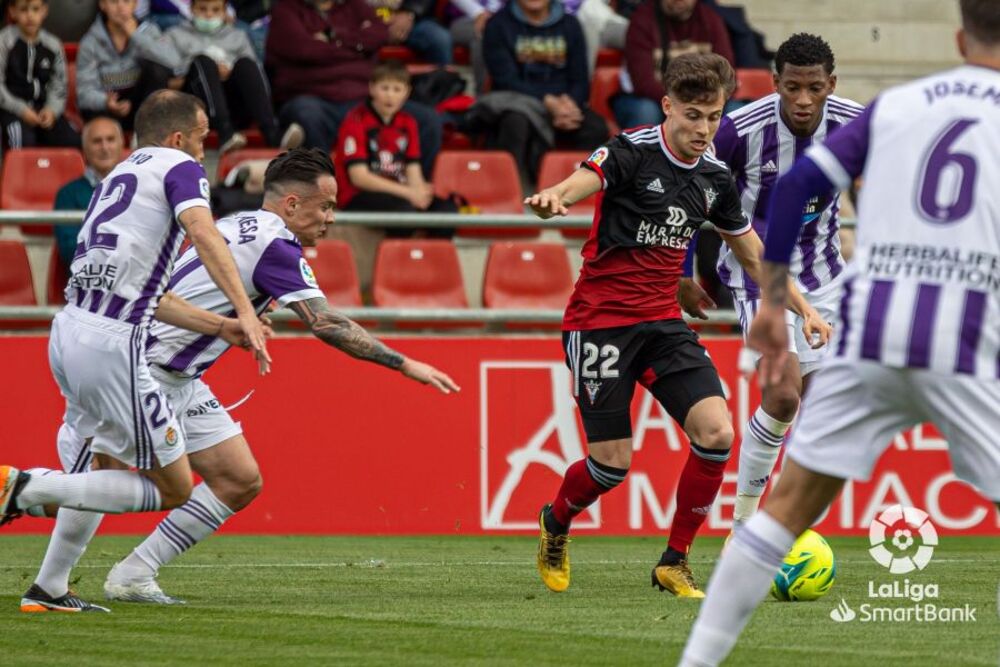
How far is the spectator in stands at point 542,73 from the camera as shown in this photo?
13.9 metres

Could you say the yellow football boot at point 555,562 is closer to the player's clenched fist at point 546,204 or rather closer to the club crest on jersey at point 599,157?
the club crest on jersey at point 599,157

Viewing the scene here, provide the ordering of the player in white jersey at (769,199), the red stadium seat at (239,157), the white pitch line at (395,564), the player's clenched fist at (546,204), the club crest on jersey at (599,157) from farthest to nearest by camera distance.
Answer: the red stadium seat at (239,157)
the white pitch line at (395,564)
the player in white jersey at (769,199)
the club crest on jersey at (599,157)
the player's clenched fist at (546,204)

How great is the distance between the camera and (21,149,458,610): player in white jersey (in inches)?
275

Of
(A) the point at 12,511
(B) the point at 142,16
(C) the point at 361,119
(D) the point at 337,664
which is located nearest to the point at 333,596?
(A) the point at 12,511

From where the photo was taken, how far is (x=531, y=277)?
12.6 meters

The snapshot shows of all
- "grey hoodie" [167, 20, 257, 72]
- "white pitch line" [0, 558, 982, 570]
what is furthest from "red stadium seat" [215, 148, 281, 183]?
"white pitch line" [0, 558, 982, 570]

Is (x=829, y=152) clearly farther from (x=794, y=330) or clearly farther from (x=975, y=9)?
(x=794, y=330)

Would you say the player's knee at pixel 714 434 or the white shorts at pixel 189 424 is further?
the player's knee at pixel 714 434

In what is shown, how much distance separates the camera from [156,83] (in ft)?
43.3

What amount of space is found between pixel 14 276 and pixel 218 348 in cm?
509

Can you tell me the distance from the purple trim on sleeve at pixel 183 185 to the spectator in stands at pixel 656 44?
25.7 feet

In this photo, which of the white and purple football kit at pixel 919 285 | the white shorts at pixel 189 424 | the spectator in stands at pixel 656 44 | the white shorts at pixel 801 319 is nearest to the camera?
the white and purple football kit at pixel 919 285

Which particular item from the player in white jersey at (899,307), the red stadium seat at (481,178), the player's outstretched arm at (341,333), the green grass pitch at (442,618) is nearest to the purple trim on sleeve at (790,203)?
the player in white jersey at (899,307)

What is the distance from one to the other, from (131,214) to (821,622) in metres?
3.19
